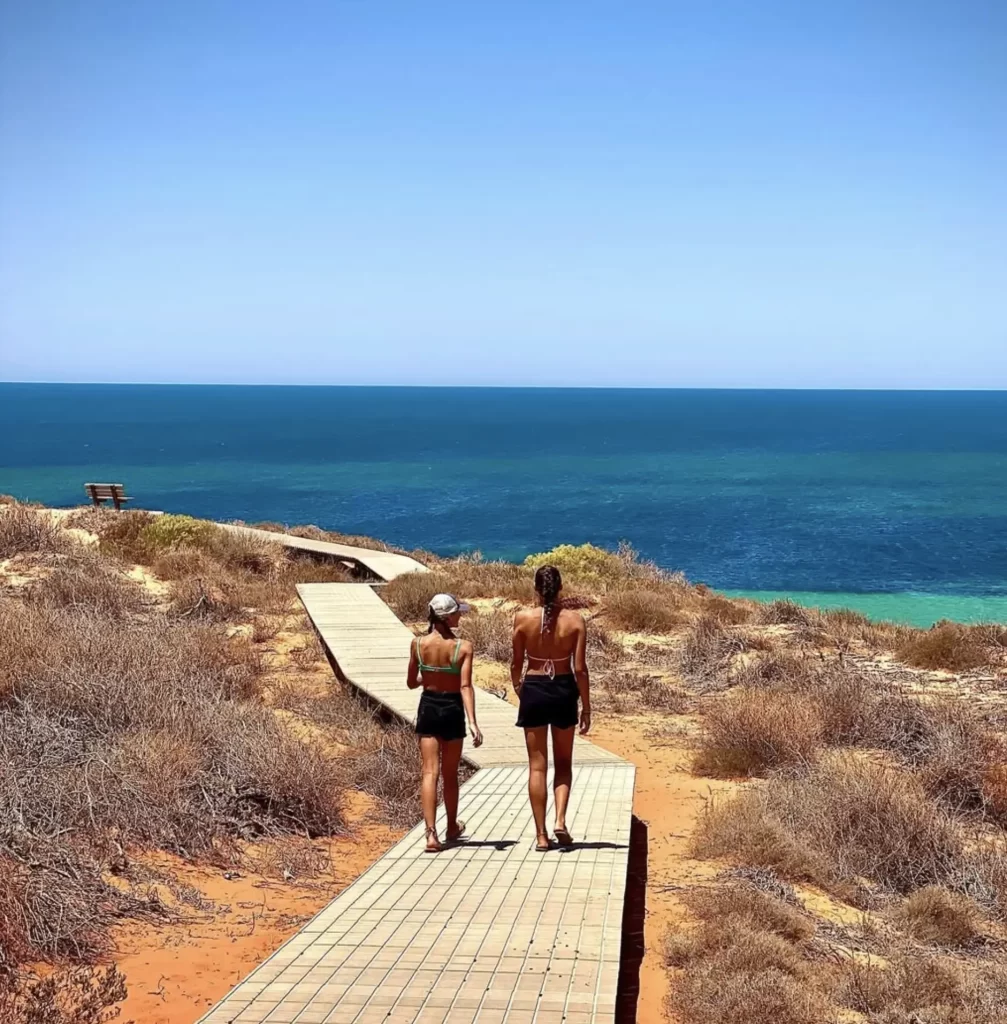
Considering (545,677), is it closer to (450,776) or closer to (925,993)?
(450,776)

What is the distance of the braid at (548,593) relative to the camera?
6.42 metres

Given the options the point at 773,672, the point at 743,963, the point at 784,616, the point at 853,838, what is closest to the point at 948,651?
the point at 773,672

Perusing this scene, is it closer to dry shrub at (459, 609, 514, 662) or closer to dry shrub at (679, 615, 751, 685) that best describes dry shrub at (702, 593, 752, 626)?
dry shrub at (679, 615, 751, 685)

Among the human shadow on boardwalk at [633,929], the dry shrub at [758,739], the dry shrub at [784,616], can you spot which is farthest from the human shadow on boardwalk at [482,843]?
the dry shrub at [784,616]

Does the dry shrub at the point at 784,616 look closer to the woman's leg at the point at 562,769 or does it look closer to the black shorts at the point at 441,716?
the woman's leg at the point at 562,769

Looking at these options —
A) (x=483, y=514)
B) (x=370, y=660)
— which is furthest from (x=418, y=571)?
(x=483, y=514)

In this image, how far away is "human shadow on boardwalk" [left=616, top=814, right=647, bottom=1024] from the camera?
5.44 m

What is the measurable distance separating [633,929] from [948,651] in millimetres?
9070

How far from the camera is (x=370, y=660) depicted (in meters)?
12.3

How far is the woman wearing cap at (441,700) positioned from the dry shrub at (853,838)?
224cm

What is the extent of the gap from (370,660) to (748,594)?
95.9 ft

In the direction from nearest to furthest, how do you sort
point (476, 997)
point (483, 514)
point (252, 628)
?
1. point (476, 997)
2. point (252, 628)
3. point (483, 514)

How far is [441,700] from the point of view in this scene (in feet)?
21.8

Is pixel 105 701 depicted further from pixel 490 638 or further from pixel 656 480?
pixel 656 480
